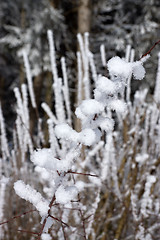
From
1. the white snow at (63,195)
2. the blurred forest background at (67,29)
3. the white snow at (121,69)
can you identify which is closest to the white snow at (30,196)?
the white snow at (63,195)

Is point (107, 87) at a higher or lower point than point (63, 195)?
higher

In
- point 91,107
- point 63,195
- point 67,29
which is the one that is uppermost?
point 67,29

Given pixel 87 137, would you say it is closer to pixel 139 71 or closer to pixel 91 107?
pixel 91 107

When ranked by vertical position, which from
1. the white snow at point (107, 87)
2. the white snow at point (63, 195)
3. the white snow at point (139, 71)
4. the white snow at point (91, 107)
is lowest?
the white snow at point (63, 195)

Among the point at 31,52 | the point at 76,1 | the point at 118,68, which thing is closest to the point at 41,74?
the point at 31,52

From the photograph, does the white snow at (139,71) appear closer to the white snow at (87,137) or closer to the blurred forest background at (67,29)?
the white snow at (87,137)

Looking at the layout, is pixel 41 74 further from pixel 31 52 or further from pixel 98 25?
pixel 98 25

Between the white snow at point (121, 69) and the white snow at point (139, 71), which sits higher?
the white snow at point (139, 71)

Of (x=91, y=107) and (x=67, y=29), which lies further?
(x=67, y=29)

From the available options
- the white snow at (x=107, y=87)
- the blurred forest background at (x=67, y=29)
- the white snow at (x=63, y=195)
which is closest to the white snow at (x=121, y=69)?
the white snow at (x=107, y=87)

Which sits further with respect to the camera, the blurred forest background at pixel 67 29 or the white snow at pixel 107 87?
the blurred forest background at pixel 67 29

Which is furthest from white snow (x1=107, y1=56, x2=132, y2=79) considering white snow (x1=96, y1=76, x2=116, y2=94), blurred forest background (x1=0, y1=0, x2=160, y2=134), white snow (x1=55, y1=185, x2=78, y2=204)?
blurred forest background (x1=0, y1=0, x2=160, y2=134)

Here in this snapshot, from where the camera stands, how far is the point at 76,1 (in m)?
6.88

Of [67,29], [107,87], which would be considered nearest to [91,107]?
[107,87]
